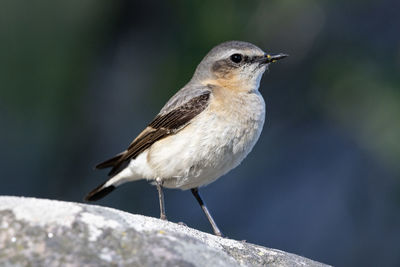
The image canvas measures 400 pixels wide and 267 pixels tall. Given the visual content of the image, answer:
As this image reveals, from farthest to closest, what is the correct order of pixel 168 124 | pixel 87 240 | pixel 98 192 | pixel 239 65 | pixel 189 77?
pixel 189 77
pixel 98 192
pixel 239 65
pixel 168 124
pixel 87 240

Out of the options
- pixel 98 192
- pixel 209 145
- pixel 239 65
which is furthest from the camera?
pixel 98 192

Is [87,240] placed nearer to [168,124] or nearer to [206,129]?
[206,129]

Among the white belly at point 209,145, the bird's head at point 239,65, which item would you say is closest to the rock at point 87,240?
the white belly at point 209,145

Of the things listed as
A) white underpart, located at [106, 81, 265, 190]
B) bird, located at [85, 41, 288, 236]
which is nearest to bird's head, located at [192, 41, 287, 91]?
bird, located at [85, 41, 288, 236]

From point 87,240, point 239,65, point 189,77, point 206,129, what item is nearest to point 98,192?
point 206,129

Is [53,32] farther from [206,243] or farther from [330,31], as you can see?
[206,243]

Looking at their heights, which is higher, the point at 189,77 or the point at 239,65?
the point at 239,65

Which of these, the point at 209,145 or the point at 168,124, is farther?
the point at 168,124

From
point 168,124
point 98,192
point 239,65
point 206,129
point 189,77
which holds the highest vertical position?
point 239,65

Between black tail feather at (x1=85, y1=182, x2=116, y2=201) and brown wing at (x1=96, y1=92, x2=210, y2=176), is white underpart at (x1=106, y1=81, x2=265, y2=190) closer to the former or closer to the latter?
brown wing at (x1=96, y1=92, x2=210, y2=176)
